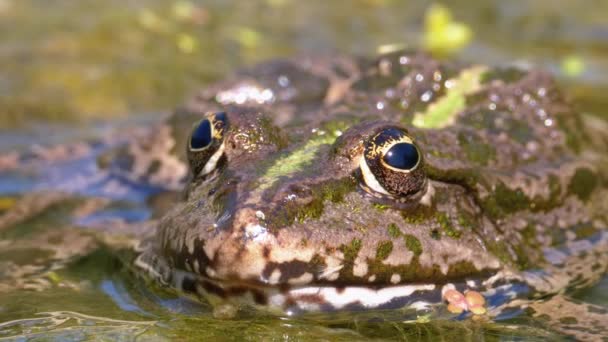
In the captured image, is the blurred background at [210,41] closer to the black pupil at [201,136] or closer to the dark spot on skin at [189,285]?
the black pupil at [201,136]

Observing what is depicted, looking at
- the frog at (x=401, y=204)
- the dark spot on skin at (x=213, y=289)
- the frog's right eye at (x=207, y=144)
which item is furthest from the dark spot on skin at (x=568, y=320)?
the frog's right eye at (x=207, y=144)

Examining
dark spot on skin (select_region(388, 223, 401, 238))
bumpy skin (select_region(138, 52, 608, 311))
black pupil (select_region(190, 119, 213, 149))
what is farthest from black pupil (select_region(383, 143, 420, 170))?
black pupil (select_region(190, 119, 213, 149))

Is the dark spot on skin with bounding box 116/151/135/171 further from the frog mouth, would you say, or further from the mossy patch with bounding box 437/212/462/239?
the mossy patch with bounding box 437/212/462/239

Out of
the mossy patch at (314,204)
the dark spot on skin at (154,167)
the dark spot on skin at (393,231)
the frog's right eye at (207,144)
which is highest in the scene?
the dark spot on skin at (154,167)

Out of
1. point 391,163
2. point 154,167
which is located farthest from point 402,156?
point 154,167

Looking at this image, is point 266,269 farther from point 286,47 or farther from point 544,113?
point 286,47

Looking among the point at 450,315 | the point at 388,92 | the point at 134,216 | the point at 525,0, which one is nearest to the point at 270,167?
the point at 450,315

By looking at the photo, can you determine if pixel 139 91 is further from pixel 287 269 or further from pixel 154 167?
pixel 287 269
